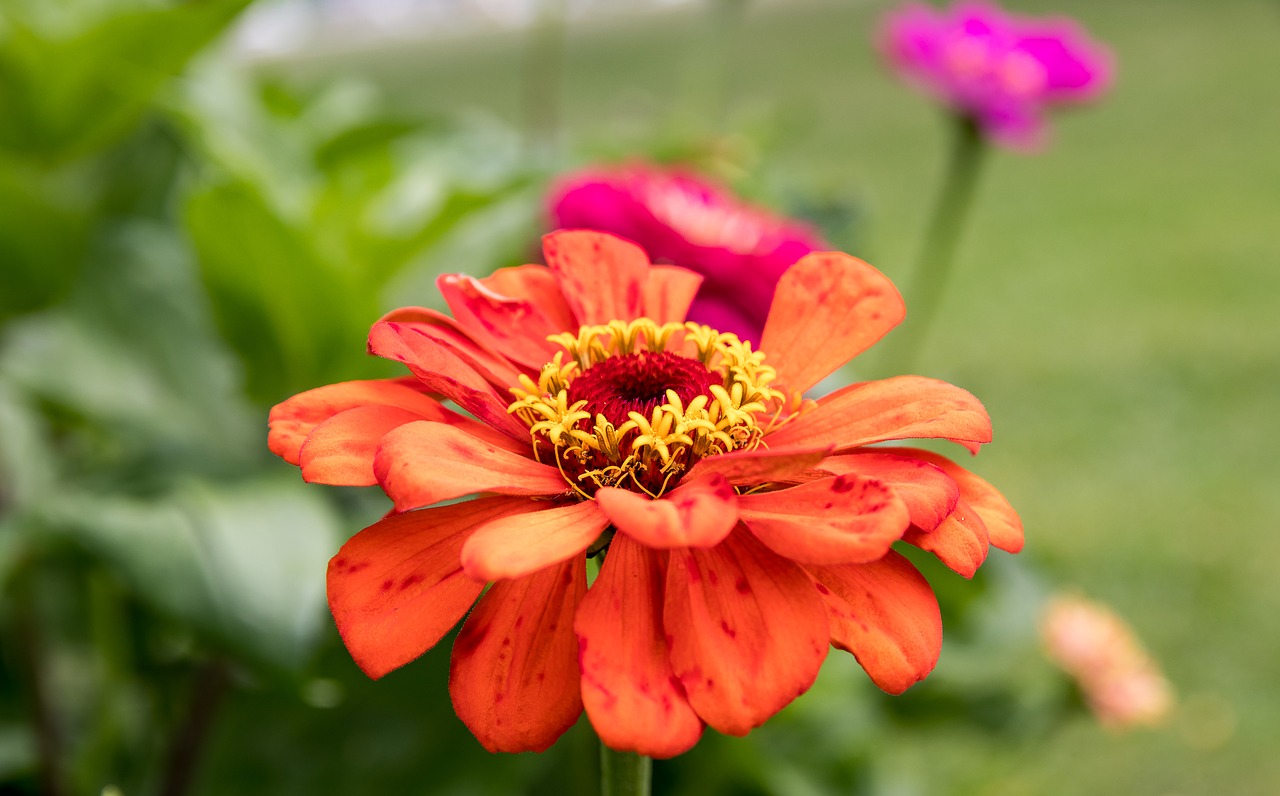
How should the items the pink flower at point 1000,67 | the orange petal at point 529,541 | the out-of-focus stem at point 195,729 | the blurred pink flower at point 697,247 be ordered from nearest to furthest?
1. the orange petal at point 529,541
2. the blurred pink flower at point 697,247
3. the out-of-focus stem at point 195,729
4. the pink flower at point 1000,67

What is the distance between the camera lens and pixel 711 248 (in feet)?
1.89

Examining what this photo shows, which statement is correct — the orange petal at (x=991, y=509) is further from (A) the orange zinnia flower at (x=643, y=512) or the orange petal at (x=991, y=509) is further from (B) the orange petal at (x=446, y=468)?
(B) the orange petal at (x=446, y=468)

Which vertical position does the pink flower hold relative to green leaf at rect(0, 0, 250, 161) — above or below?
above

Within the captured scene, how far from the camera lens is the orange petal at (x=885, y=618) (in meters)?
0.29

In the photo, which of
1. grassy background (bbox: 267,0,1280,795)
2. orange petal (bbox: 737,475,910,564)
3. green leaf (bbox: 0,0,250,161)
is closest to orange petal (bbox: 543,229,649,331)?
orange petal (bbox: 737,475,910,564)

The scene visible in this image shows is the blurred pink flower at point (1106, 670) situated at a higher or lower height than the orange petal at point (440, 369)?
lower

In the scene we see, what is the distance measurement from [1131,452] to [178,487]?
1691mm

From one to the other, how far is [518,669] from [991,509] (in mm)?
143

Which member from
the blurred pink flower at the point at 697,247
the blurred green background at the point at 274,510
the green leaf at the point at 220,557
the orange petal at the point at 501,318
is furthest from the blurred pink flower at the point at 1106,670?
the orange petal at the point at 501,318

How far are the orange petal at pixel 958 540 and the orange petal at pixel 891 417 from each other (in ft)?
0.06

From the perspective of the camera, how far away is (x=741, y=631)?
0.29 m

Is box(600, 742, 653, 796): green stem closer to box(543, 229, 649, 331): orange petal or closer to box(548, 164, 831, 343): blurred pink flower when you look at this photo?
box(543, 229, 649, 331): orange petal

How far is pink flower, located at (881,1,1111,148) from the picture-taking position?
966mm

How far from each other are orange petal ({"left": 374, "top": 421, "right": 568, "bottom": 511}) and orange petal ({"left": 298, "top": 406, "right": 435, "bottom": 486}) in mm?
10
